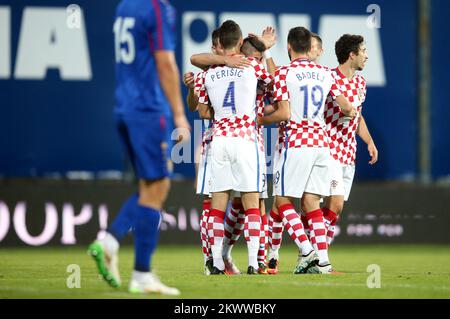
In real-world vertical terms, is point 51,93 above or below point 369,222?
above

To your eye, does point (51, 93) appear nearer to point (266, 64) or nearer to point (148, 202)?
point (266, 64)

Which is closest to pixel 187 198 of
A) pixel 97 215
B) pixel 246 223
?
pixel 97 215

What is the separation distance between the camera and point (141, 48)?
22.8 ft

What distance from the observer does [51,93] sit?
14.4m

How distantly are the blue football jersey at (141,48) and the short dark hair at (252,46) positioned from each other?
270 cm

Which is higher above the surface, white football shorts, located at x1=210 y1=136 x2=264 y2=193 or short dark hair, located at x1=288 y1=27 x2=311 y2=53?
short dark hair, located at x1=288 y1=27 x2=311 y2=53

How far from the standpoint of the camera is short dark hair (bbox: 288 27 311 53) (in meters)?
9.32

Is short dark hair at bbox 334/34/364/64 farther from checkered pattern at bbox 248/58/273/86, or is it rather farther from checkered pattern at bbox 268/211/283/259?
checkered pattern at bbox 268/211/283/259

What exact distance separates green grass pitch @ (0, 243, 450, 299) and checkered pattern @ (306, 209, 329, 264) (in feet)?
0.94

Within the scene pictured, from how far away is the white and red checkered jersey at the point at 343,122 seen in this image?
9.98 metres

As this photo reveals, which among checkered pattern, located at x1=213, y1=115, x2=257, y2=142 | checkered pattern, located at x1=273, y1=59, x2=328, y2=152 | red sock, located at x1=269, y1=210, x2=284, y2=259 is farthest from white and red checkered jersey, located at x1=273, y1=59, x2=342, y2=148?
red sock, located at x1=269, y1=210, x2=284, y2=259

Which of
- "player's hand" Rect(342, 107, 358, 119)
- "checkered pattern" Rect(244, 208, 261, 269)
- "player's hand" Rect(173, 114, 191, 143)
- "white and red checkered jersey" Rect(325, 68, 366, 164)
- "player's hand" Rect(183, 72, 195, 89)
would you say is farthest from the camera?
"white and red checkered jersey" Rect(325, 68, 366, 164)

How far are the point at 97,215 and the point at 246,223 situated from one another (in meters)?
5.16

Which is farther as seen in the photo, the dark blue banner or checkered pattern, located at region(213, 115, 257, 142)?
the dark blue banner
